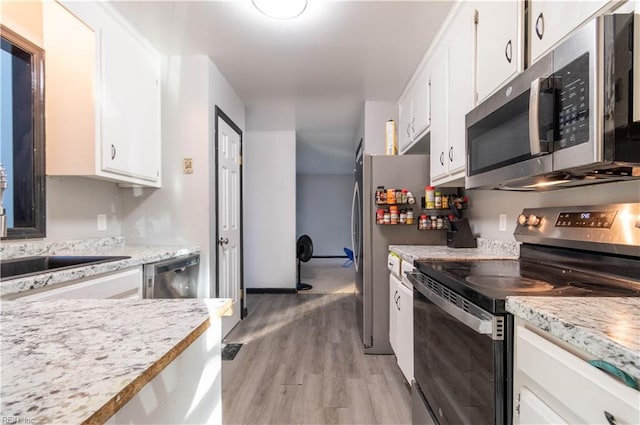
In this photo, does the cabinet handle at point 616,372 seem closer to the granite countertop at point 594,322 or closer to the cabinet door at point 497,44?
the granite countertop at point 594,322

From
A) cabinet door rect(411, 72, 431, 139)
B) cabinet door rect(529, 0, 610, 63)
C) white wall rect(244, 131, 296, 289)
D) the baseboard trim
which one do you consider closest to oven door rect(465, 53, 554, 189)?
cabinet door rect(529, 0, 610, 63)

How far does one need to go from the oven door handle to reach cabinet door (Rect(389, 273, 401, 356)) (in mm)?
702

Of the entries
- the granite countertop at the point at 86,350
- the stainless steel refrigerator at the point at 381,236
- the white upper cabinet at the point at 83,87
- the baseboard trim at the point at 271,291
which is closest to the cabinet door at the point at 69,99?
the white upper cabinet at the point at 83,87

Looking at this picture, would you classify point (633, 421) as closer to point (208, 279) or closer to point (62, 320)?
point (62, 320)

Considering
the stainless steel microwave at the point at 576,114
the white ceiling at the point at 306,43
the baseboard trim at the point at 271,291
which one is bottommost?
the baseboard trim at the point at 271,291

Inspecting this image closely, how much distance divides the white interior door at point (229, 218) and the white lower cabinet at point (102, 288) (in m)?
0.95

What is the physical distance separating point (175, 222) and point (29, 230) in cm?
86

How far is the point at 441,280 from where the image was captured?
1228mm

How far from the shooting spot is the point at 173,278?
1.97 meters

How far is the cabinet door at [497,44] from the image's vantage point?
125 cm

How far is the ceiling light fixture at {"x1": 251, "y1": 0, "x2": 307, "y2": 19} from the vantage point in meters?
1.72

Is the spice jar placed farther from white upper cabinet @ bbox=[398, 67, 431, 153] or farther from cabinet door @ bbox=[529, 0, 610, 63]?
cabinet door @ bbox=[529, 0, 610, 63]

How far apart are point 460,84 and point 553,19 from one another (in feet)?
2.26

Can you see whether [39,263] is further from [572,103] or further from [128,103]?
[572,103]
